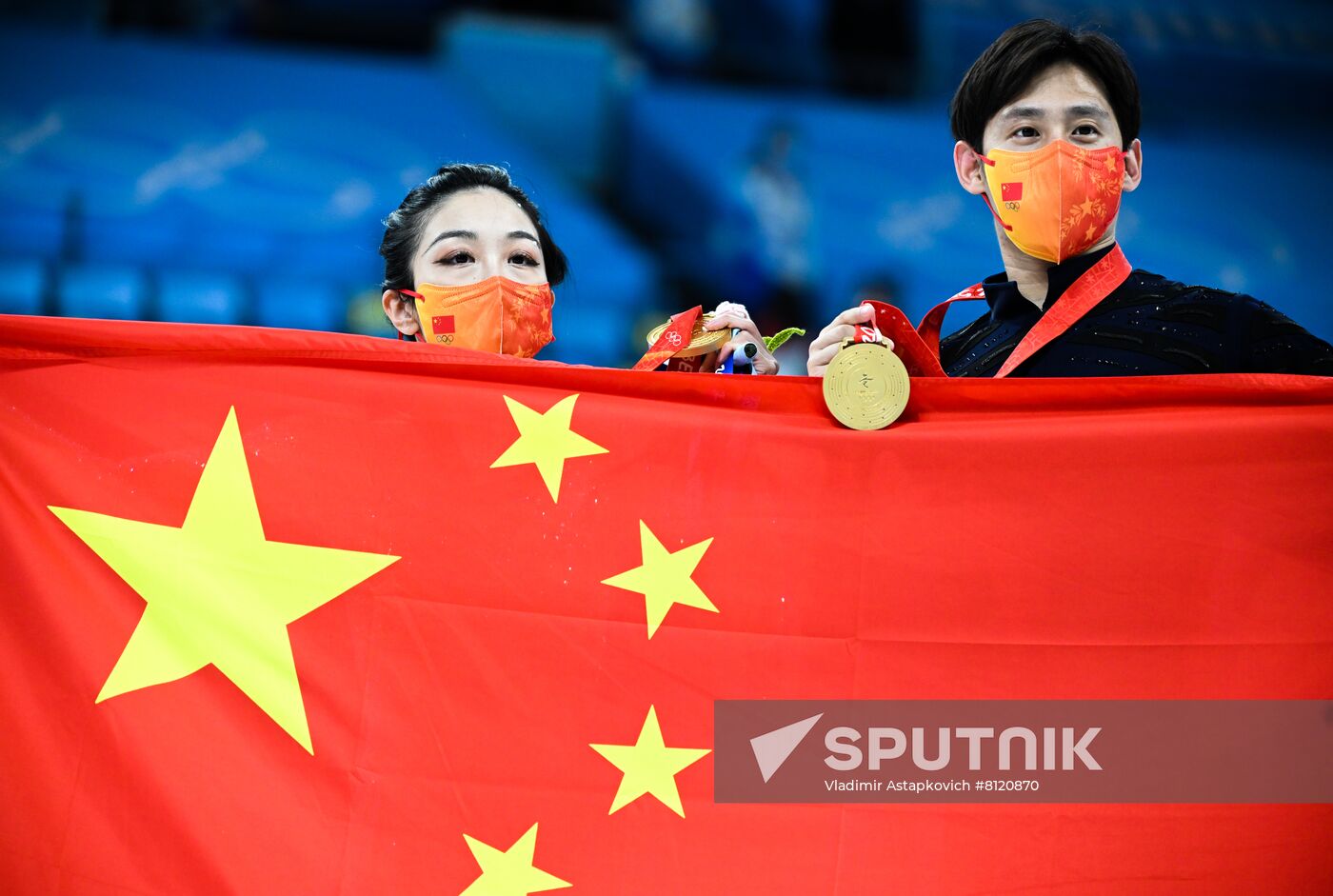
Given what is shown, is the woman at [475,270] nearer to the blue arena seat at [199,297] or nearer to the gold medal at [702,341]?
the gold medal at [702,341]

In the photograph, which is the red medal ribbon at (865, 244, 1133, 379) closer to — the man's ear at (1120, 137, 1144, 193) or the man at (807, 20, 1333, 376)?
the man at (807, 20, 1333, 376)

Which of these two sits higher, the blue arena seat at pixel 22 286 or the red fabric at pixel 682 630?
the blue arena seat at pixel 22 286

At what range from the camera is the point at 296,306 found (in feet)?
17.9

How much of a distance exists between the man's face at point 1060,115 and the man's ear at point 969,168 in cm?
6

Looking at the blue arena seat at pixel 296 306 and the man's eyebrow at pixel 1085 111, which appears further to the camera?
the blue arena seat at pixel 296 306

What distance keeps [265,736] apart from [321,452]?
0.38 m

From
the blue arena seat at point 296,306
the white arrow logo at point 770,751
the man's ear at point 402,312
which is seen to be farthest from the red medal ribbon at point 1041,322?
the blue arena seat at point 296,306

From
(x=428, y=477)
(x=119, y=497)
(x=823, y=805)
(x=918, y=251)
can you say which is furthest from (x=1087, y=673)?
(x=918, y=251)

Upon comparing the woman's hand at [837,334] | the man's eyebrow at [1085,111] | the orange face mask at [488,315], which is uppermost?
the man's eyebrow at [1085,111]

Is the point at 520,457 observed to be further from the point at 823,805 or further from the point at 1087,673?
the point at 1087,673

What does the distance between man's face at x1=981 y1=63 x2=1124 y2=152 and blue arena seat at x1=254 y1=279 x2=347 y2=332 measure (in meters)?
3.95

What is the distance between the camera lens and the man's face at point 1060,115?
6.40 ft

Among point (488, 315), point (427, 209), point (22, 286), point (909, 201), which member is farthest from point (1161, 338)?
point (909, 201)

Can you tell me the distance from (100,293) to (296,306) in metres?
0.78
